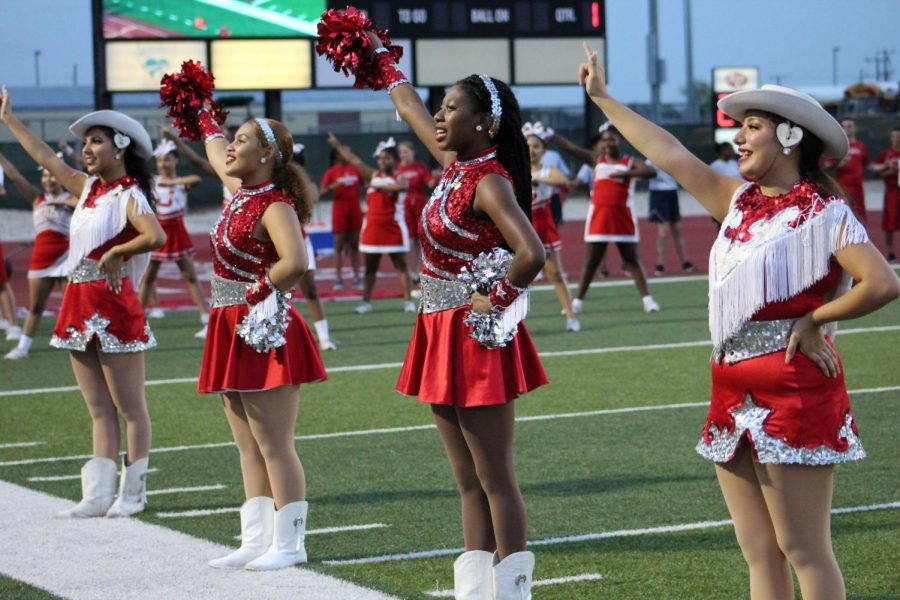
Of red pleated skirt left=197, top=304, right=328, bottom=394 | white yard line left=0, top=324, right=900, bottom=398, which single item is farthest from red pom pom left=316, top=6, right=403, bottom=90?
white yard line left=0, top=324, right=900, bottom=398

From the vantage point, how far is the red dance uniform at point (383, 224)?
1578 centimetres

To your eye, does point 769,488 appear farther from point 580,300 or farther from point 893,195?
point 893,195

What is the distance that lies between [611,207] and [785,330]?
11.1 meters

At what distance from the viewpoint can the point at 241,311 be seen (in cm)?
552

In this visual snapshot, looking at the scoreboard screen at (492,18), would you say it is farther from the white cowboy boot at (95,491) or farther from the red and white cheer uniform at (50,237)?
the white cowboy boot at (95,491)

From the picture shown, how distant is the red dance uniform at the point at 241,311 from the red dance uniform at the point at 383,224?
1009 cm

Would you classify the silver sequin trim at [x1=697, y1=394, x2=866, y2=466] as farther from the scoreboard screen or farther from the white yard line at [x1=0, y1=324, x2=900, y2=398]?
the scoreboard screen

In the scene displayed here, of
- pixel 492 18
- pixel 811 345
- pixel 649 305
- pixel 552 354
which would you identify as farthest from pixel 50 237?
pixel 492 18

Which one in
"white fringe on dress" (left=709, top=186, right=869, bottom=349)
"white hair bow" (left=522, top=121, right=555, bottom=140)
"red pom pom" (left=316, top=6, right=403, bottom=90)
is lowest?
"white fringe on dress" (left=709, top=186, right=869, bottom=349)

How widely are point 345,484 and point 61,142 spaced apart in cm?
473

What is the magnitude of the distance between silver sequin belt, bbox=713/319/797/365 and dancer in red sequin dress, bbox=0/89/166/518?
3.28 m

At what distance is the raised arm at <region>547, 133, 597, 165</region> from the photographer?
12.5 meters

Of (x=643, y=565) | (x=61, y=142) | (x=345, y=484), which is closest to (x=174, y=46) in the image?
(x=61, y=142)

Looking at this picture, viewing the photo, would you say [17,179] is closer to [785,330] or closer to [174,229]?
[174,229]
